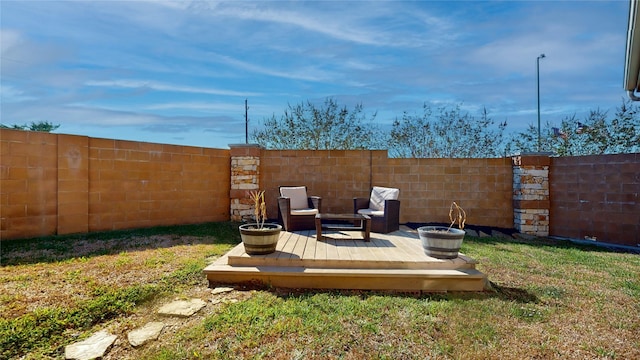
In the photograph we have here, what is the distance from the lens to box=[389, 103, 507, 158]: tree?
954 centimetres

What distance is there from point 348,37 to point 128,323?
6017mm

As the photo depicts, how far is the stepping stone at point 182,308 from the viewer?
2.88 meters

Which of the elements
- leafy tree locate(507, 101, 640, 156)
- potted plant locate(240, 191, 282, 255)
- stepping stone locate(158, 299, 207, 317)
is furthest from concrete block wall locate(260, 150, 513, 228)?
stepping stone locate(158, 299, 207, 317)

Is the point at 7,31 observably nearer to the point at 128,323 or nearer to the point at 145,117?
the point at 145,117

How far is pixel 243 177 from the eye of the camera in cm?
743

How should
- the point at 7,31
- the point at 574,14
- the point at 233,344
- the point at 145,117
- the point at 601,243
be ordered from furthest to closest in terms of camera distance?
the point at 145,117
the point at 601,243
the point at 574,14
the point at 7,31
the point at 233,344

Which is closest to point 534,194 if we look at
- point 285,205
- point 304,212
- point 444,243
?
point 444,243

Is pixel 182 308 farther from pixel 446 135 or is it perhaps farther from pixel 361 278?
pixel 446 135

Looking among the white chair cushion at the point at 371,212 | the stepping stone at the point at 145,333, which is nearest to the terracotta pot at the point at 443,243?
the white chair cushion at the point at 371,212

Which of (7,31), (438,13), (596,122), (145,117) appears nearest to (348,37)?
(438,13)

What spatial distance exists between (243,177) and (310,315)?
16.6 ft

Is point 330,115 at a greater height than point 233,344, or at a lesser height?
greater

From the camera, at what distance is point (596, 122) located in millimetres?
8203

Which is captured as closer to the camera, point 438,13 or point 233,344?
point 233,344
